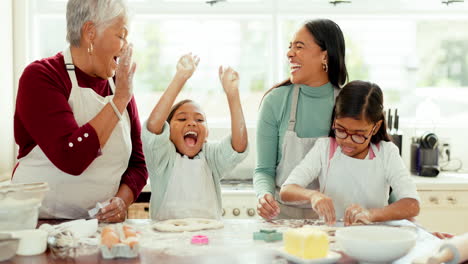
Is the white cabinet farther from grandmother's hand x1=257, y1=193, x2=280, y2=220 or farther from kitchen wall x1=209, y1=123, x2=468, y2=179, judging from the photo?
grandmother's hand x1=257, y1=193, x2=280, y2=220

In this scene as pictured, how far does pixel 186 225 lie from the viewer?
1791mm

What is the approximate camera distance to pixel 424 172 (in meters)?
3.55

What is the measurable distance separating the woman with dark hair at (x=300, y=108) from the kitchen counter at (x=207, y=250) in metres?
0.49

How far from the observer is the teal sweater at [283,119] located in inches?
88.7

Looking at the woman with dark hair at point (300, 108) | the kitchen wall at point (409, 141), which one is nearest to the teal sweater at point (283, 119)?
the woman with dark hair at point (300, 108)

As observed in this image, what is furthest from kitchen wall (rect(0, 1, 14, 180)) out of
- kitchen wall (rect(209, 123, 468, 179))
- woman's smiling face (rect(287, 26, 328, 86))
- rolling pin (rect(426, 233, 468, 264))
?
rolling pin (rect(426, 233, 468, 264))

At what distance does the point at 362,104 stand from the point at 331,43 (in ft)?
1.10

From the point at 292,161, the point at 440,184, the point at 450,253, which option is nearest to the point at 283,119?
the point at 292,161

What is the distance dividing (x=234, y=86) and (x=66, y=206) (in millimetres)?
714

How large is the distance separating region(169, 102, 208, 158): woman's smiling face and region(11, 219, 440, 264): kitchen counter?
0.40m

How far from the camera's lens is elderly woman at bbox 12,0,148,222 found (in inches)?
74.3

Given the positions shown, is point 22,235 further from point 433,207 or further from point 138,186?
point 433,207

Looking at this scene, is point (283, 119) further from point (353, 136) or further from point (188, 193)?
point (188, 193)

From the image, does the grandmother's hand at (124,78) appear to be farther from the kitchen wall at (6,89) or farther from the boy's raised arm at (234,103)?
the kitchen wall at (6,89)
